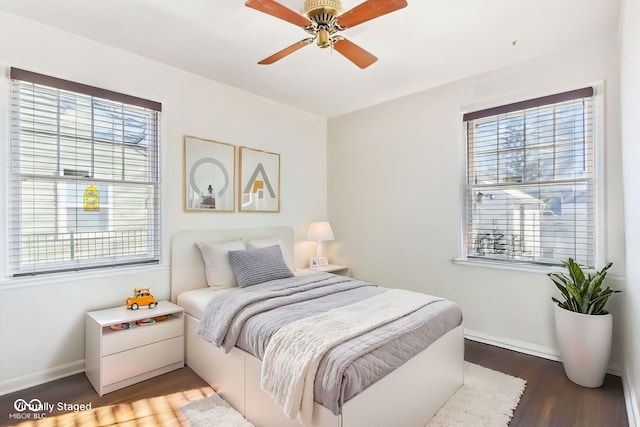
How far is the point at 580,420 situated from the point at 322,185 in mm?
3433

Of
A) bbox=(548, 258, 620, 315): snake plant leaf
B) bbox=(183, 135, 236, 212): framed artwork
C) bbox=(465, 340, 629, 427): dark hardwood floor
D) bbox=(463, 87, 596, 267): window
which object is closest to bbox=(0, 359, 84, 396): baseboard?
bbox=(183, 135, 236, 212): framed artwork

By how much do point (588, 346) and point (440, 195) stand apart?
174 cm

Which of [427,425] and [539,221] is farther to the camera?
[539,221]

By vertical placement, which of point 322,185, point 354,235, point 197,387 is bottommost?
point 197,387

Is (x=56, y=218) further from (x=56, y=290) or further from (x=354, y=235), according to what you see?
(x=354, y=235)

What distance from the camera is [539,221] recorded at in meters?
2.91

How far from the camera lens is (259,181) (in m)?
3.76

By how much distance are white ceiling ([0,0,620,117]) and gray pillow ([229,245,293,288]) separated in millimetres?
1754

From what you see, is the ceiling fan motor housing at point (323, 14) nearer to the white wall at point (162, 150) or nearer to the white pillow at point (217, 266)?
the white wall at point (162, 150)

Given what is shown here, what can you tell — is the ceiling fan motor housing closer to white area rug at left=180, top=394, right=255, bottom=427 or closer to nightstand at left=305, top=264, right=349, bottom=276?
white area rug at left=180, top=394, right=255, bottom=427

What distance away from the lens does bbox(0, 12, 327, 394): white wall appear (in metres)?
2.28

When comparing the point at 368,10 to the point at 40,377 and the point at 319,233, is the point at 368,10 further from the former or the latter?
the point at 40,377

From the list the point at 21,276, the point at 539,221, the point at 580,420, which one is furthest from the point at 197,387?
the point at 539,221

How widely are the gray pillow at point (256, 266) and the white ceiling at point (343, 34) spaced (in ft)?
5.75
